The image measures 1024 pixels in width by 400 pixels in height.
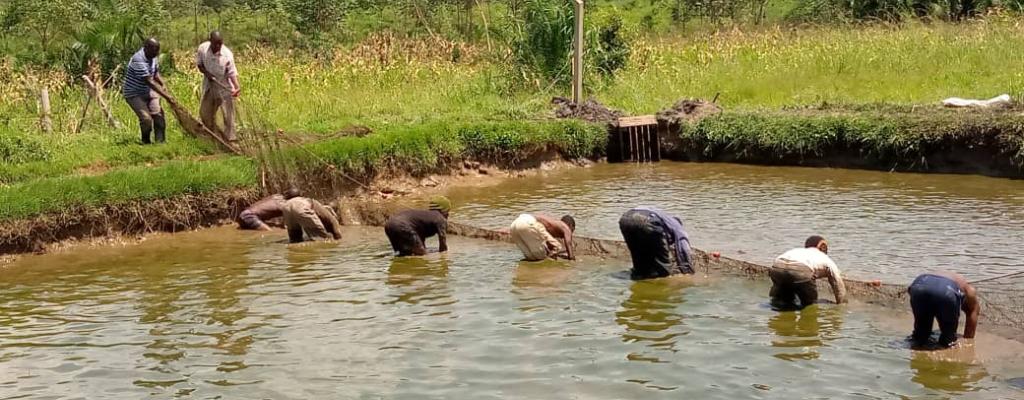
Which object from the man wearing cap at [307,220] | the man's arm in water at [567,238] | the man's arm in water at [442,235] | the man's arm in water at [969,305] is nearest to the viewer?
the man's arm in water at [969,305]

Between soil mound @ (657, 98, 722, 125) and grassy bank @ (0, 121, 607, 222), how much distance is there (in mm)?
1419

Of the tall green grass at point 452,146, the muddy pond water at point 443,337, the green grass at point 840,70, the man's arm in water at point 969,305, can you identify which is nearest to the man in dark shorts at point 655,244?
the muddy pond water at point 443,337

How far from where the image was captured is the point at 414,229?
12.2 meters

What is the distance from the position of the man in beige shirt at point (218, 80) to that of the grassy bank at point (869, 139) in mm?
8735

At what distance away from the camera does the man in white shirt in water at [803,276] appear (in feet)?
31.0

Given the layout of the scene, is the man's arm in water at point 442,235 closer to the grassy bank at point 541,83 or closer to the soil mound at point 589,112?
the grassy bank at point 541,83

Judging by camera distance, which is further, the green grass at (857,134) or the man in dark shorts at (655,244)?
the green grass at (857,134)

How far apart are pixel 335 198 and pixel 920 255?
27.8ft

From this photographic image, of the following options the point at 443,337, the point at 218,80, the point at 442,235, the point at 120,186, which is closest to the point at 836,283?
the point at 443,337

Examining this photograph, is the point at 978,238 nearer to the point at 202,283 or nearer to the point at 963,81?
the point at 202,283

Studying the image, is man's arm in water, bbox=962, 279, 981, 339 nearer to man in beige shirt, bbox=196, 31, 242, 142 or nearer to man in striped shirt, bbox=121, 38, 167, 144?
man in beige shirt, bbox=196, 31, 242, 142

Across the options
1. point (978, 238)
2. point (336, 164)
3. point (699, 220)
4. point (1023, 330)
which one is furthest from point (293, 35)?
point (1023, 330)

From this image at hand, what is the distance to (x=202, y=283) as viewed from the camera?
1128 centimetres

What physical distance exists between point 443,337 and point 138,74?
8956 millimetres
